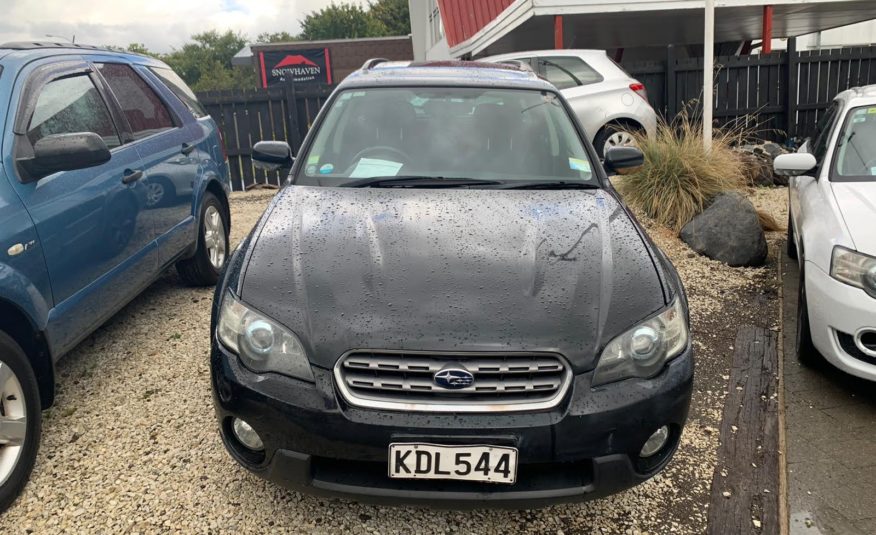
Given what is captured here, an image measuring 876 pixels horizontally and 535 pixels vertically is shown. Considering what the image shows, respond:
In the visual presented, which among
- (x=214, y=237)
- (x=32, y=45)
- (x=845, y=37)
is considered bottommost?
(x=214, y=237)

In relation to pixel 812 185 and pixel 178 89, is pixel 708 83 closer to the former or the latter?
pixel 812 185

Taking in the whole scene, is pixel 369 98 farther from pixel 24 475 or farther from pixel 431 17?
pixel 431 17

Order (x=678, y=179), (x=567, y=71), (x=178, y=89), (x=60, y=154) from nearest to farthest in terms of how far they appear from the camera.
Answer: (x=60, y=154) → (x=178, y=89) → (x=678, y=179) → (x=567, y=71)

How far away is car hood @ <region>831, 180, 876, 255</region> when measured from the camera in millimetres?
3250

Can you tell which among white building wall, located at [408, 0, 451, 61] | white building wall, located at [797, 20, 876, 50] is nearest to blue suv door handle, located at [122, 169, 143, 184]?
white building wall, located at [408, 0, 451, 61]

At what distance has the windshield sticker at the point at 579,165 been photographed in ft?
11.0

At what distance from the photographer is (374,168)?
3.30m

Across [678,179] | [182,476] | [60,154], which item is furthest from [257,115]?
[182,476]

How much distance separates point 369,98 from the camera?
371cm

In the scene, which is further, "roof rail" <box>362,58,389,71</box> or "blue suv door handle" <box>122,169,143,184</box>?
"roof rail" <box>362,58,389,71</box>

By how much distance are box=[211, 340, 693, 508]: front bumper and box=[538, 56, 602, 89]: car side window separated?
6969 millimetres

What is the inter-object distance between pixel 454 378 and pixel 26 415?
172cm

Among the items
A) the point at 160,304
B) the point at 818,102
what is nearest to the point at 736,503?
the point at 160,304

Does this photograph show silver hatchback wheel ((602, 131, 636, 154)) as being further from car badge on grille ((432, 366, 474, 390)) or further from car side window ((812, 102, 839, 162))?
car badge on grille ((432, 366, 474, 390))
